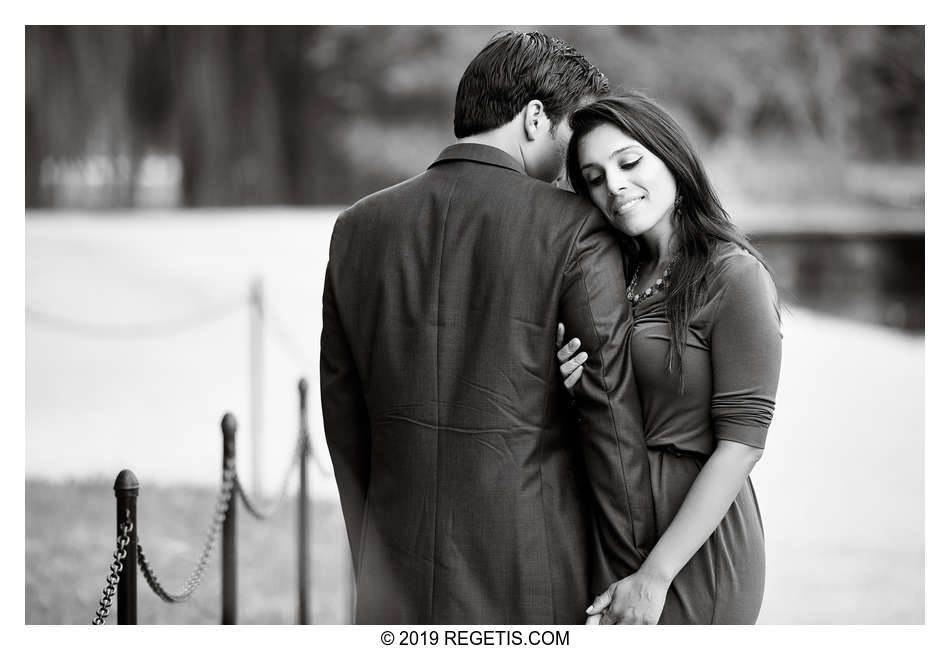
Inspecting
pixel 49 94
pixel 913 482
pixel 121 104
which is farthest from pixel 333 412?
pixel 121 104

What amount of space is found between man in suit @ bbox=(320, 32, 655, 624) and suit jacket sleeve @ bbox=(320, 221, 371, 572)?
0.20ft

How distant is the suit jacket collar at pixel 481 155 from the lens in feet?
6.12

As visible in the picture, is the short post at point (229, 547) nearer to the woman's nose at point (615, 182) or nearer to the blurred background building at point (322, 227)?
the blurred background building at point (322, 227)

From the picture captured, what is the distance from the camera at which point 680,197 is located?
1981mm

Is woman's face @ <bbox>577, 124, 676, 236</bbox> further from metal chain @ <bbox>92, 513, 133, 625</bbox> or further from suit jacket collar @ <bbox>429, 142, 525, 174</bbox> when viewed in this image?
metal chain @ <bbox>92, 513, 133, 625</bbox>

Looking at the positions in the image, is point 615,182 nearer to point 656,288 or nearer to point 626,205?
point 626,205

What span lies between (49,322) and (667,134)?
3123mm

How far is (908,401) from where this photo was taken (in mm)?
3688

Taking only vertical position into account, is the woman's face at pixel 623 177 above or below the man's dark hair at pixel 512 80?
below

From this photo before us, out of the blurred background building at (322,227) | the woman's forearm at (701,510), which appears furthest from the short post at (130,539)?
the blurred background building at (322,227)

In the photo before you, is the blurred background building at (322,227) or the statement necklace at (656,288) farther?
the blurred background building at (322,227)

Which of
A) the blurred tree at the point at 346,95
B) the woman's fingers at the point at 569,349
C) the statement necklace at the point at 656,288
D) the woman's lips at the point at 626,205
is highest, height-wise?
the blurred tree at the point at 346,95

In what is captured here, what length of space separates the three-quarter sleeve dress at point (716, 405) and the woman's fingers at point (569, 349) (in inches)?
6.4

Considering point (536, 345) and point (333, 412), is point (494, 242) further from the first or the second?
point (333, 412)
